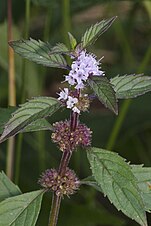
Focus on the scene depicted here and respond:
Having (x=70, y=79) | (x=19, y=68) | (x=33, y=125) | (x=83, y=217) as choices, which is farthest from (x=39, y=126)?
(x=19, y=68)

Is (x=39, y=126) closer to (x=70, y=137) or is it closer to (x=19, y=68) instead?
(x=70, y=137)

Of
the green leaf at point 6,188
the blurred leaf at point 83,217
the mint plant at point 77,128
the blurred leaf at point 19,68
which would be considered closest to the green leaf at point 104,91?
the mint plant at point 77,128

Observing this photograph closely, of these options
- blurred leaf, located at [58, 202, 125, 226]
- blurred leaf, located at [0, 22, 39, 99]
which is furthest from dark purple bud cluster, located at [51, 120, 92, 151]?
blurred leaf, located at [0, 22, 39, 99]

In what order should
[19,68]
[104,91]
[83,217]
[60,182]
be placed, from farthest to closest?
[19,68] → [83,217] → [60,182] → [104,91]

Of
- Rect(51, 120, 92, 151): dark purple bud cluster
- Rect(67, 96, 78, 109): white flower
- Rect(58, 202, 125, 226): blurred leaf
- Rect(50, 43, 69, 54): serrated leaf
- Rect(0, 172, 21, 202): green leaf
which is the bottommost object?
Rect(58, 202, 125, 226): blurred leaf

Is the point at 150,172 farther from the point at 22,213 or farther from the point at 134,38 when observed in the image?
the point at 134,38

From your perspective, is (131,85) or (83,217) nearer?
(131,85)

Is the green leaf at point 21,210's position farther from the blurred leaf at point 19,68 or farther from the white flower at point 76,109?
the blurred leaf at point 19,68

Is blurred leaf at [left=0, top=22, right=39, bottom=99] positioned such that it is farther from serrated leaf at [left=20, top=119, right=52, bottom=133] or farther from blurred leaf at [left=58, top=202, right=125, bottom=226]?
serrated leaf at [left=20, top=119, right=52, bottom=133]
